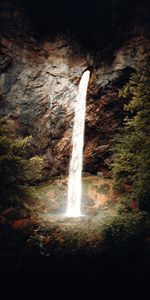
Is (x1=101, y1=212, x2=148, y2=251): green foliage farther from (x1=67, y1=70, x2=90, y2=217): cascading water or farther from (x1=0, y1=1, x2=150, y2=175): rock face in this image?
(x1=0, y1=1, x2=150, y2=175): rock face

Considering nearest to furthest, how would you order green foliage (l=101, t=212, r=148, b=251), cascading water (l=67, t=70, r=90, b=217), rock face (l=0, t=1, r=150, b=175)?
green foliage (l=101, t=212, r=148, b=251)
cascading water (l=67, t=70, r=90, b=217)
rock face (l=0, t=1, r=150, b=175)

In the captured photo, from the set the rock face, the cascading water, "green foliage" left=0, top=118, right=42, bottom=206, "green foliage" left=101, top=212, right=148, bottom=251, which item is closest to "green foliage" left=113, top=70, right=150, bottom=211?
"green foliage" left=101, top=212, right=148, bottom=251

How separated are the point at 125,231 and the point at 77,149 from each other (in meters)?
7.64

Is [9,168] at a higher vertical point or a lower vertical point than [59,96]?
lower

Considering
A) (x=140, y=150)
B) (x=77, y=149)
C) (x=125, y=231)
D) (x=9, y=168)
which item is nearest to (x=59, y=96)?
(x=77, y=149)

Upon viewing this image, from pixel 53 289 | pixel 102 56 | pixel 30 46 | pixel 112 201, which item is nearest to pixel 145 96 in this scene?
pixel 112 201

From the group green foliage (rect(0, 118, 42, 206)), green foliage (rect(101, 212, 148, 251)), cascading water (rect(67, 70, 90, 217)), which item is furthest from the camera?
cascading water (rect(67, 70, 90, 217))

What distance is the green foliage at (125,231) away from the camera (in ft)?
25.7

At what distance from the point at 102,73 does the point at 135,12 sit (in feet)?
10.8

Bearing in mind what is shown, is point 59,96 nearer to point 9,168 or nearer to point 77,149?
point 77,149

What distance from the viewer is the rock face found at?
50.4 ft

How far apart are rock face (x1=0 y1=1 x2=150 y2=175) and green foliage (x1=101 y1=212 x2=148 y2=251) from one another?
21.8ft

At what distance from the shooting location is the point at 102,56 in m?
16.1

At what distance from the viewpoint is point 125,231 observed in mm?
8383
